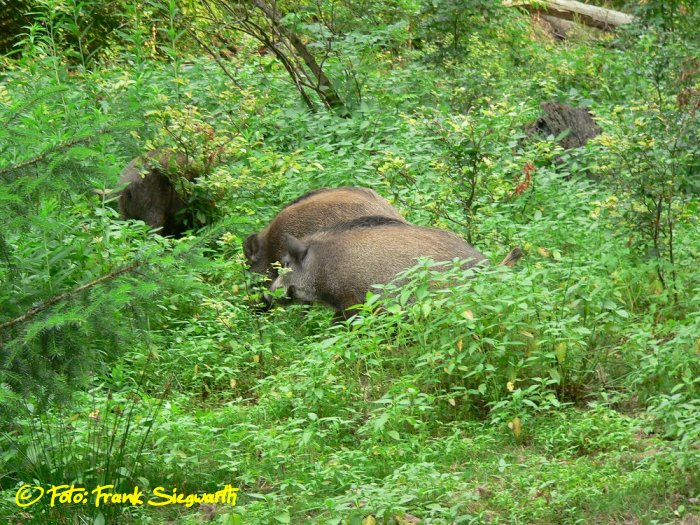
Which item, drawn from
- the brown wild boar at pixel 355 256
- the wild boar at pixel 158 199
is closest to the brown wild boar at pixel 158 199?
the wild boar at pixel 158 199

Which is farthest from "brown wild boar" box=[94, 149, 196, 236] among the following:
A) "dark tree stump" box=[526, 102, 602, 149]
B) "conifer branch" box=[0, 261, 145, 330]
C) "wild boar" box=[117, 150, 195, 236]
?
"conifer branch" box=[0, 261, 145, 330]

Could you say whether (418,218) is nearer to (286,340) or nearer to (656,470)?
Result: (286,340)

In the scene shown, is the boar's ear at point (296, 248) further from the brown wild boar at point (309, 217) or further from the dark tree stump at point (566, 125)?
the dark tree stump at point (566, 125)

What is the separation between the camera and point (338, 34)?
13.1 meters

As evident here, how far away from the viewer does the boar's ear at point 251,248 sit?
29.9 feet

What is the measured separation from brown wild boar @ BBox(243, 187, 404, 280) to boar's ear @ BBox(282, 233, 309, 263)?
50cm

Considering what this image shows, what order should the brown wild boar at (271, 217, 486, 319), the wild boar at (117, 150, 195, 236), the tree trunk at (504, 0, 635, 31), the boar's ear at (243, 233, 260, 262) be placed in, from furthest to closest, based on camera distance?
the tree trunk at (504, 0, 635, 31) → the wild boar at (117, 150, 195, 236) → the boar's ear at (243, 233, 260, 262) → the brown wild boar at (271, 217, 486, 319)

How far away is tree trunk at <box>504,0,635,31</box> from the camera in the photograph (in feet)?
62.0

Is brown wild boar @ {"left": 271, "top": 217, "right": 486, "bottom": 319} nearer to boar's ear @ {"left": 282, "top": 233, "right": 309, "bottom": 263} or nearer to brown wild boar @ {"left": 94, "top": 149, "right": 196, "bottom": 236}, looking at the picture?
boar's ear @ {"left": 282, "top": 233, "right": 309, "bottom": 263}

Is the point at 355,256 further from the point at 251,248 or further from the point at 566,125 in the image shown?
the point at 566,125

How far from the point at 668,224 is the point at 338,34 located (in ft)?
21.3

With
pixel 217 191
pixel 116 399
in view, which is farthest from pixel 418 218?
pixel 116 399

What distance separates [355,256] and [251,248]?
1491 mm

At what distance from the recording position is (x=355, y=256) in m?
7.95
